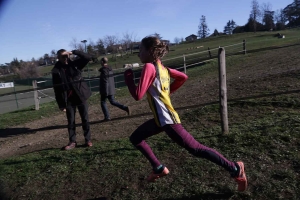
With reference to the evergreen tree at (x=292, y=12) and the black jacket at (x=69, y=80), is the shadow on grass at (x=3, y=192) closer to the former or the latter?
the black jacket at (x=69, y=80)

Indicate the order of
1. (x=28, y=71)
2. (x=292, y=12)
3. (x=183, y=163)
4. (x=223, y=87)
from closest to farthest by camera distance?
(x=183, y=163) < (x=223, y=87) < (x=28, y=71) < (x=292, y=12)

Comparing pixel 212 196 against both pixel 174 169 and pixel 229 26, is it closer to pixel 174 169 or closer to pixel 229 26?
pixel 174 169

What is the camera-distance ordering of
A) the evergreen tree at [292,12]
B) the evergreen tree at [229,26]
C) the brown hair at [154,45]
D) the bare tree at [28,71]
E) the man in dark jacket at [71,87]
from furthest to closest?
→ the evergreen tree at [229,26] < the evergreen tree at [292,12] < the bare tree at [28,71] < the man in dark jacket at [71,87] < the brown hair at [154,45]

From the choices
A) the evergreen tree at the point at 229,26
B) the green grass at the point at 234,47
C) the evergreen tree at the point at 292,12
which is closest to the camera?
the green grass at the point at 234,47

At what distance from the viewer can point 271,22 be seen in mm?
75250

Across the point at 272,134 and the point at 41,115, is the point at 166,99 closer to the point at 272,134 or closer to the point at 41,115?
the point at 272,134

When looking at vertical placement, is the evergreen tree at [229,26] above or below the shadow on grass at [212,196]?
above

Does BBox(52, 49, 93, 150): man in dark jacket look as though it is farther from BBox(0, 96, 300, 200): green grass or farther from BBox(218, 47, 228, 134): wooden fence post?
BBox(218, 47, 228, 134): wooden fence post

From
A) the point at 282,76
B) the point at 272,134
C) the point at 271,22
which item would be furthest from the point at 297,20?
the point at 272,134

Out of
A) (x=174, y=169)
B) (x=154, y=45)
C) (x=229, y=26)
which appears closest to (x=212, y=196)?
(x=174, y=169)

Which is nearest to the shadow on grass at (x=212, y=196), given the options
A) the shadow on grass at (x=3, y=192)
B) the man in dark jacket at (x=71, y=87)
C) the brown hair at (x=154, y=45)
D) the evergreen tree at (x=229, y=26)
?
the brown hair at (x=154, y=45)

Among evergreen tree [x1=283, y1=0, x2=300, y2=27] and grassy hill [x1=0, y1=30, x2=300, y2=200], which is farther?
evergreen tree [x1=283, y1=0, x2=300, y2=27]

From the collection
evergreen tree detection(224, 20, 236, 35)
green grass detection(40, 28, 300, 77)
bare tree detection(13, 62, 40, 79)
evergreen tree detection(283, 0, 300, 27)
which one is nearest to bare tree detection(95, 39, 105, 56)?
green grass detection(40, 28, 300, 77)

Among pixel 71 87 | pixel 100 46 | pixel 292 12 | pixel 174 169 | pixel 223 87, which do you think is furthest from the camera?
pixel 292 12
